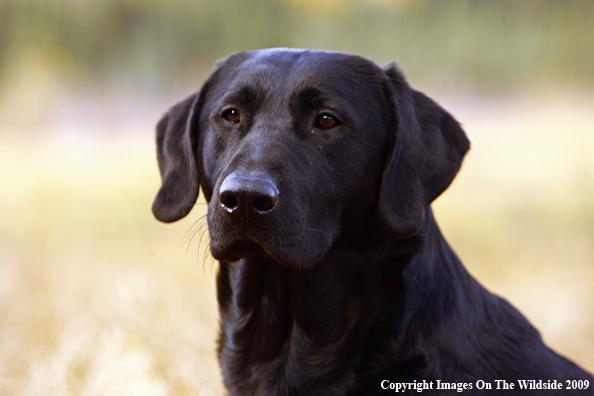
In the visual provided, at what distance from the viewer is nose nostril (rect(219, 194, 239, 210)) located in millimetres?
1955

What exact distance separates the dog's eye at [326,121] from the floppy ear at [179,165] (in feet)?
2.16

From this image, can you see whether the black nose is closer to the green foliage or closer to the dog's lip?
the dog's lip

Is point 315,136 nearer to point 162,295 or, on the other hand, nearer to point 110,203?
point 162,295

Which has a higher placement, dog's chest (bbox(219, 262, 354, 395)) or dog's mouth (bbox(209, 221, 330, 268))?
dog's mouth (bbox(209, 221, 330, 268))

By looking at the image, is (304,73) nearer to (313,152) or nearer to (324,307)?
(313,152)

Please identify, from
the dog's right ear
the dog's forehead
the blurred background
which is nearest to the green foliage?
the blurred background

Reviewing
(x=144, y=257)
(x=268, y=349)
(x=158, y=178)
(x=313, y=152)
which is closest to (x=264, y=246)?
(x=313, y=152)

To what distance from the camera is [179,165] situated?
107 inches

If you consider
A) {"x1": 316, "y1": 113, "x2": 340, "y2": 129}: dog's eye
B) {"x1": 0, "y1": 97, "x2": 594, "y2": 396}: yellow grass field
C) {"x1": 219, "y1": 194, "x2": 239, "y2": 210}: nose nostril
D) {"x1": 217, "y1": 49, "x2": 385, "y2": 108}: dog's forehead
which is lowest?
{"x1": 0, "y1": 97, "x2": 594, "y2": 396}: yellow grass field

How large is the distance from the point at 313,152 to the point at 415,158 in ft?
1.47

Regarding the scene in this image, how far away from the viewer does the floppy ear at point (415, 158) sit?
7.60 ft

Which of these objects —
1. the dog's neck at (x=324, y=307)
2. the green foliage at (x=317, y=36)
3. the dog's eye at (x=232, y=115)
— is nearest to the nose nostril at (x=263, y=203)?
the dog's neck at (x=324, y=307)

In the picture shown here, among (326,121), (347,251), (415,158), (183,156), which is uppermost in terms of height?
(326,121)

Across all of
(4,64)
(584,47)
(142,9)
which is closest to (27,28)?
(4,64)
